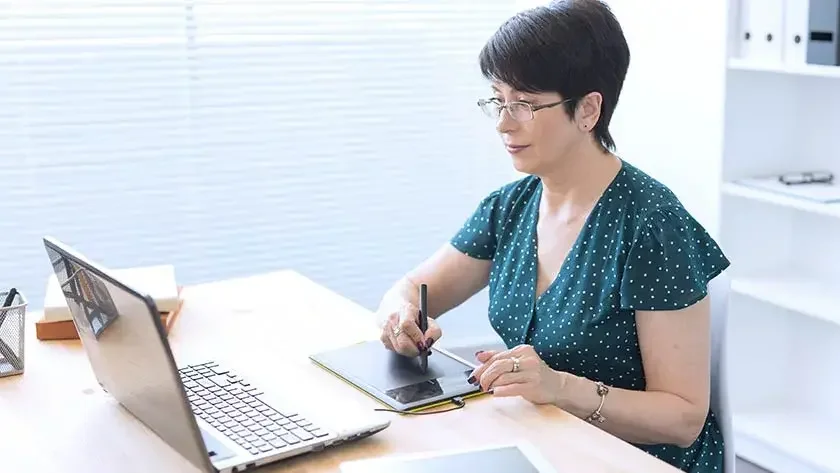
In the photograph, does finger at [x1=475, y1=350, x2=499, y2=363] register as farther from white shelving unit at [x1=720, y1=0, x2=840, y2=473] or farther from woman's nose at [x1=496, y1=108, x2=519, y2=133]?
→ white shelving unit at [x1=720, y1=0, x2=840, y2=473]

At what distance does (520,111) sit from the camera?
1.91m

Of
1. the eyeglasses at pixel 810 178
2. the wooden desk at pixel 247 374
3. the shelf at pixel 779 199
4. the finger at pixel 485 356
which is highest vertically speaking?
the eyeglasses at pixel 810 178

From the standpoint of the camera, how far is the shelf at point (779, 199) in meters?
2.72

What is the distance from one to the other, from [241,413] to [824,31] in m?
1.79

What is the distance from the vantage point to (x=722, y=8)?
3088 mm

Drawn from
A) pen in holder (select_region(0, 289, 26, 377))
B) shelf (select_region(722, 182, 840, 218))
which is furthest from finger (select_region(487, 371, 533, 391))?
shelf (select_region(722, 182, 840, 218))

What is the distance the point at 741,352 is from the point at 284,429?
198cm

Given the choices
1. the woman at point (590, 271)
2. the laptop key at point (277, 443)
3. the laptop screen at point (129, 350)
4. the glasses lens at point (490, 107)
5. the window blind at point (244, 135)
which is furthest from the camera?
the window blind at point (244, 135)

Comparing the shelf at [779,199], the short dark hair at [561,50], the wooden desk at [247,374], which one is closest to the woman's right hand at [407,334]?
the wooden desk at [247,374]

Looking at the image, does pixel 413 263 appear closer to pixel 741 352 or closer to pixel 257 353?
pixel 741 352

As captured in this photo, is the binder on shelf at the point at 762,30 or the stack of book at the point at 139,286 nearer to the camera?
→ the stack of book at the point at 139,286

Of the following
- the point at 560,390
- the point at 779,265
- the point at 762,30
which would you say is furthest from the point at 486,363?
the point at 779,265

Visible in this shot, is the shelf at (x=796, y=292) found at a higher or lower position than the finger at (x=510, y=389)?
lower

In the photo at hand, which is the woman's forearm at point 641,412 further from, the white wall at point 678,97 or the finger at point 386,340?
the white wall at point 678,97
